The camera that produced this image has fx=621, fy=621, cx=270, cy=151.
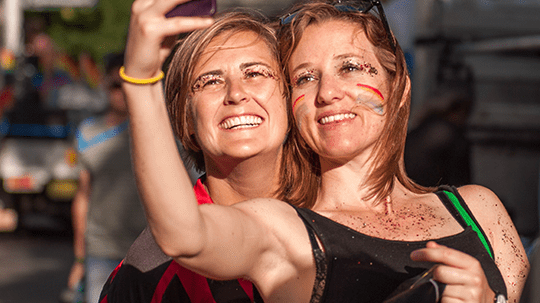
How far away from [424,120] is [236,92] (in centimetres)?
302

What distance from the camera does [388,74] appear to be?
2.23 meters

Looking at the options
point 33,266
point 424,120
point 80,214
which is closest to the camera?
point 80,214

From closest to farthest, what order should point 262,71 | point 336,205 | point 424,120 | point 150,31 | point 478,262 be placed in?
point 150,31 < point 478,262 < point 336,205 < point 262,71 < point 424,120

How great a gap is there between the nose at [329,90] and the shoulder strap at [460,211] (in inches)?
21.8

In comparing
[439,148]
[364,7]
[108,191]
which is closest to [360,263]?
[364,7]

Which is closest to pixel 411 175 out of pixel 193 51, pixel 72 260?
pixel 193 51

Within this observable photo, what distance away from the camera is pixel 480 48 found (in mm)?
6074

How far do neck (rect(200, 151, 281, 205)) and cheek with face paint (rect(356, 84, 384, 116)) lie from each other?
0.42 m

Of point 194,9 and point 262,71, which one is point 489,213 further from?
point 194,9

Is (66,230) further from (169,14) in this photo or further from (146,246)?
(169,14)

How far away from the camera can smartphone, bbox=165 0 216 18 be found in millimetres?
1434

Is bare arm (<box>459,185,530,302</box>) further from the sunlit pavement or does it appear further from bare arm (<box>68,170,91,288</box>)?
the sunlit pavement

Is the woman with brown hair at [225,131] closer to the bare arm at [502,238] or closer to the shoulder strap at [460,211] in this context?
the shoulder strap at [460,211]

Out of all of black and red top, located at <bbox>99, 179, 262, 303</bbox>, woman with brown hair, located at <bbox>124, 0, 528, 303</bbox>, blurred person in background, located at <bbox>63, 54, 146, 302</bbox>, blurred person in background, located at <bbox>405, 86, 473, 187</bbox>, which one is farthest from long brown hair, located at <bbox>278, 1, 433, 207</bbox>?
blurred person in background, located at <bbox>405, 86, 473, 187</bbox>
